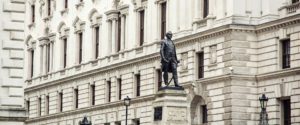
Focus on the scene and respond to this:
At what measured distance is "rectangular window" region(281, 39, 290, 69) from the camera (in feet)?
201

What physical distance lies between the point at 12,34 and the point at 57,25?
50.0 metres

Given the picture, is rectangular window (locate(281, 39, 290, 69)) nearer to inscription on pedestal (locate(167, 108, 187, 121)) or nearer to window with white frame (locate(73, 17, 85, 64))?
inscription on pedestal (locate(167, 108, 187, 121))

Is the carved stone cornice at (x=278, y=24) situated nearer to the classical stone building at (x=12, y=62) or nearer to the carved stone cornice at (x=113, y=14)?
the carved stone cornice at (x=113, y=14)

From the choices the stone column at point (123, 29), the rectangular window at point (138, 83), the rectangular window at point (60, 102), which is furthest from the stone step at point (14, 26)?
the rectangular window at point (60, 102)

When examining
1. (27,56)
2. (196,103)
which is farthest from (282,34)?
(27,56)

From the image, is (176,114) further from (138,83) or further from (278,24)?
(138,83)

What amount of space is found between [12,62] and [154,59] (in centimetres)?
3365

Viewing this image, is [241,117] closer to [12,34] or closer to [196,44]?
[196,44]

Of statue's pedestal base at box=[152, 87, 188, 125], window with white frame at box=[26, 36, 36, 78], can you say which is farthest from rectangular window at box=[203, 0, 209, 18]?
window with white frame at box=[26, 36, 36, 78]

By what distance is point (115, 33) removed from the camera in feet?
261

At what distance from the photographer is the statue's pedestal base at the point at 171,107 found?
4616 cm

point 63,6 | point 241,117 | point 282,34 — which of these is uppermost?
point 63,6

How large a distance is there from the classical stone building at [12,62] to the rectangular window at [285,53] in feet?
80.9

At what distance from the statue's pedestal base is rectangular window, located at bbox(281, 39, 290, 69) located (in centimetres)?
1596
